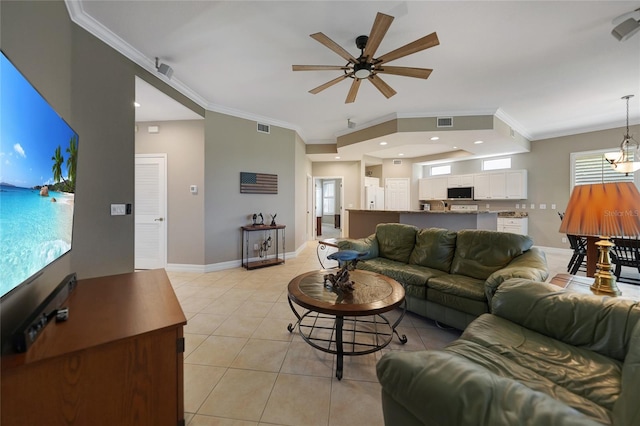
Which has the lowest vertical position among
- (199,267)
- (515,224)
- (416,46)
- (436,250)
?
(199,267)

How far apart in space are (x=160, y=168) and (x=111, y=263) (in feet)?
7.58

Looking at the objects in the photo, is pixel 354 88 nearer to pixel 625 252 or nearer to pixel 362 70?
pixel 362 70

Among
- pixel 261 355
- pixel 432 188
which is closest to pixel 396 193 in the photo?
pixel 432 188

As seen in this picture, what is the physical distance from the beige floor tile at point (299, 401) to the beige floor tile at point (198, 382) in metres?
0.44

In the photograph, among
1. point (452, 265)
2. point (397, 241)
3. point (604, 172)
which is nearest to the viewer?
point (452, 265)

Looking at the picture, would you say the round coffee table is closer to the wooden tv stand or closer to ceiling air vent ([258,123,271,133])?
the wooden tv stand

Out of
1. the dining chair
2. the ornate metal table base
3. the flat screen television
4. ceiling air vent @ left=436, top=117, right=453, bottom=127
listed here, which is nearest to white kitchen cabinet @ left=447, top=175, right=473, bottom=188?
ceiling air vent @ left=436, top=117, right=453, bottom=127

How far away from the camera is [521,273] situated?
1.97 metres

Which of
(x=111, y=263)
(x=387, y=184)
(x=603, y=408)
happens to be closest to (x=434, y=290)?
(x=603, y=408)

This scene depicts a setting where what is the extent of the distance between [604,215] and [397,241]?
1.98 m

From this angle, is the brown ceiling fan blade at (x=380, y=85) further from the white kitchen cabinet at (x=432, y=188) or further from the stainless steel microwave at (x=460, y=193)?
the white kitchen cabinet at (x=432, y=188)

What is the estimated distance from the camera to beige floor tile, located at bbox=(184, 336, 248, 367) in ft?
6.32

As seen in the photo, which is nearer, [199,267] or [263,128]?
[199,267]

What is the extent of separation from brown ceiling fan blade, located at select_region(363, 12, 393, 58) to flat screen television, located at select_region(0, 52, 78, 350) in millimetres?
2082
